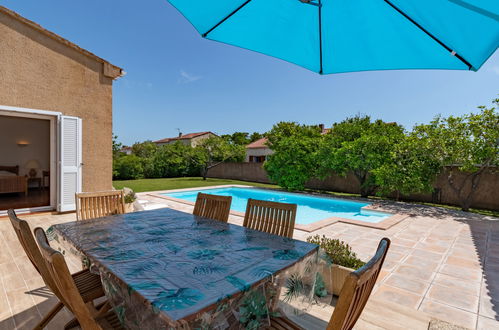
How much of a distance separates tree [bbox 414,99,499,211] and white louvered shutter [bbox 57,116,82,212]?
11316 millimetres

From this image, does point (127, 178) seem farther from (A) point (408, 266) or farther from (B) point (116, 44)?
(A) point (408, 266)

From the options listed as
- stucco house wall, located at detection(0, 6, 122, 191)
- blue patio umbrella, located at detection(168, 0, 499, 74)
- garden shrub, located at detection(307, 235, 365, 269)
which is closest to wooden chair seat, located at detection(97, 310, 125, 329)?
garden shrub, located at detection(307, 235, 365, 269)

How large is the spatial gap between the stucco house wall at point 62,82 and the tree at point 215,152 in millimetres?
12392

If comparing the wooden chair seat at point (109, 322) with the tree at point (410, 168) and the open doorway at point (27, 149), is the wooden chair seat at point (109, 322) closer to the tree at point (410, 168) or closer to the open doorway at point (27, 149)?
the tree at point (410, 168)

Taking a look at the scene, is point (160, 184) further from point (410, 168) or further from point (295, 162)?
point (410, 168)

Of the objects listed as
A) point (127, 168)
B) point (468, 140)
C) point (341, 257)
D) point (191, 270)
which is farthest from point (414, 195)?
point (127, 168)

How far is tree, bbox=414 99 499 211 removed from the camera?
8047mm

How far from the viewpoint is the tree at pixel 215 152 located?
19.7 meters

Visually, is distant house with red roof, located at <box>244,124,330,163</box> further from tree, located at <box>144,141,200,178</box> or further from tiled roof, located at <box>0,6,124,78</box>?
tiled roof, located at <box>0,6,124,78</box>

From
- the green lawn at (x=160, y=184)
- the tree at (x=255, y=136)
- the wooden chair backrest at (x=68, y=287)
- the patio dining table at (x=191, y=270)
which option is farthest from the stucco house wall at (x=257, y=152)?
the wooden chair backrest at (x=68, y=287)

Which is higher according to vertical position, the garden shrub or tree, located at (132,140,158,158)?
tree, located at (132,140,158,158)

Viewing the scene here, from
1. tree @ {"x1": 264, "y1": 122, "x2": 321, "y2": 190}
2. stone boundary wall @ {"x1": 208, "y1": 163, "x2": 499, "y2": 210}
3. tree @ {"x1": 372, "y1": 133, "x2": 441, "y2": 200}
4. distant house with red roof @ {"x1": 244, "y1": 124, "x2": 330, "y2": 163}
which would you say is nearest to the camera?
tree @ {"x1": 372, "y1": 133, "x2": 441, "y2": 200}

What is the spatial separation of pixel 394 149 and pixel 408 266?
7.47 m

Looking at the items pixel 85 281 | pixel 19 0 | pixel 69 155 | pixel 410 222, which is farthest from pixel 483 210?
pixel 19 0
